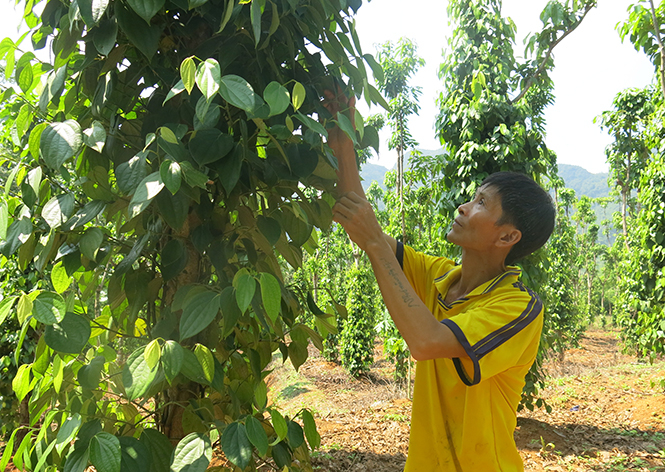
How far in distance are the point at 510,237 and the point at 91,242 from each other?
105 centimetres

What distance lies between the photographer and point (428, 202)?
561 cm

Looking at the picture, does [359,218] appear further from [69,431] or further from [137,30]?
[69,431]

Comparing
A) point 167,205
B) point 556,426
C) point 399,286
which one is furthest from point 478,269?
point 556,426

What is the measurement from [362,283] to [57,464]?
7.67m

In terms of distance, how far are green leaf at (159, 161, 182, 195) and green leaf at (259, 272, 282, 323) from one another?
191mm

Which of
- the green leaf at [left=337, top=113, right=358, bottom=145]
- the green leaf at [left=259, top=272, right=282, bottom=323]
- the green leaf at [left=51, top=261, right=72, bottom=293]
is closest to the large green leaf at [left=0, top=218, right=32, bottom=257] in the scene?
the green leaf at [left=51, top=261, right=72, bottom=293]

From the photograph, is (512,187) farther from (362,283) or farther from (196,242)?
(362,283)

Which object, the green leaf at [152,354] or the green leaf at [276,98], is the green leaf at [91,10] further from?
the green leaf at [152,354]

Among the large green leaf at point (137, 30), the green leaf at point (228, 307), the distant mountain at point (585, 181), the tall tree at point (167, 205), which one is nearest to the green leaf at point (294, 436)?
the tall tree at point (167, 205)

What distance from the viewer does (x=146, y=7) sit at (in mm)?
719

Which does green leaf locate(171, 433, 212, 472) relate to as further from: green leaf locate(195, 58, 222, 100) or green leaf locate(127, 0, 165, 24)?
green leaf locate(127, 0, 165, 24)

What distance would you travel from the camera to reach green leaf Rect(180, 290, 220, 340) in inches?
28.3

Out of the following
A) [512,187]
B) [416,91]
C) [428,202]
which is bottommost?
[512,187]

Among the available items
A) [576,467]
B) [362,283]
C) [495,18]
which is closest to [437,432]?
[576,467]
